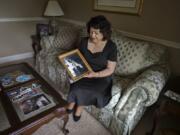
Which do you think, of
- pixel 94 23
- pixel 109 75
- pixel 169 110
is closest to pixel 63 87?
pixel 109 75

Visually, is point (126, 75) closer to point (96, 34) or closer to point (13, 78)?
point (96, 34)

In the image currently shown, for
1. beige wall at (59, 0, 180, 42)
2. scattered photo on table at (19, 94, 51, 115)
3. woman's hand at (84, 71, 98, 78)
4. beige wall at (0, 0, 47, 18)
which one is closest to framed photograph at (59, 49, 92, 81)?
woman's hand at (84, 71, 98, 78)

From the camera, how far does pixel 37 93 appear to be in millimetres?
1587

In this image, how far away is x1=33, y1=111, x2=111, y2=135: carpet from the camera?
5.61 feet

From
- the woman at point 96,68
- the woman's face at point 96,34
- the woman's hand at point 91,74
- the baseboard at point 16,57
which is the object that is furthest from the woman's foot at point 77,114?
the baseboard at point 16,57

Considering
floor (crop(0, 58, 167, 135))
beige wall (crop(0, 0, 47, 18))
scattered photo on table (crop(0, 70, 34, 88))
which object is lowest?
floor (crop(0, 58, 167, 135))

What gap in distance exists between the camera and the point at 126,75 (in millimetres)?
1993

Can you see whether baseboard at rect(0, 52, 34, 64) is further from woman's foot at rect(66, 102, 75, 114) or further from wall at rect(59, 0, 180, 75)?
woman's foot at rect(66, 102, 75, 114)

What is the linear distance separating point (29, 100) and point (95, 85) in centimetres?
69

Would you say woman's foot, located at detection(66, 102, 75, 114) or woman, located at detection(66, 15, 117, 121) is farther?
woman's foot, located at detection(66, 102, 75, 114)

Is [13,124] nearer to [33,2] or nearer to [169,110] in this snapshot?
[169,110]

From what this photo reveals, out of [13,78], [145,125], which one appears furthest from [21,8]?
[145,125]

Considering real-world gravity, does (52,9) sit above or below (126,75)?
above

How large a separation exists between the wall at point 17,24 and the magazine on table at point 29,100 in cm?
223
